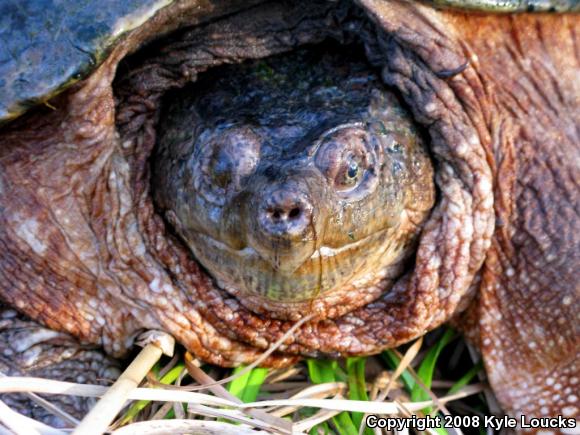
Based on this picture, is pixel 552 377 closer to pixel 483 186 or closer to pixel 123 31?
pixel 483 186

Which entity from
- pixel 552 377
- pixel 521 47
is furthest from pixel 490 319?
pixel 521 47

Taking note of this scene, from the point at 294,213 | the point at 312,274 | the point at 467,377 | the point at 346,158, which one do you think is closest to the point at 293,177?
the point at 294,213

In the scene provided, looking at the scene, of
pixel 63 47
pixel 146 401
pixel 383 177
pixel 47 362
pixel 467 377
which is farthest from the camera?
pixel 467 377

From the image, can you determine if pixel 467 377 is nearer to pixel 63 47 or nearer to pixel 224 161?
pixel 224 161

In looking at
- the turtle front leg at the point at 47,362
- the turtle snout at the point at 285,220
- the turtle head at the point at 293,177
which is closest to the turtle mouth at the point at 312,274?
the turtle head at the point at 293,177

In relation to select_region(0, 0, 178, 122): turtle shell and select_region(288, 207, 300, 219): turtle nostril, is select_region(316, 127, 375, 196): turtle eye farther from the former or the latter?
select_region(0, 0, 178, 122): turtle shell
